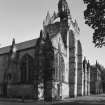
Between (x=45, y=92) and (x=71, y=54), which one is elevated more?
(x=71, y=54)

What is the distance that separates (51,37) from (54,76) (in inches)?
334

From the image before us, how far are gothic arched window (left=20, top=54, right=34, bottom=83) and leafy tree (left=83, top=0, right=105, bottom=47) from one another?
75.9ft

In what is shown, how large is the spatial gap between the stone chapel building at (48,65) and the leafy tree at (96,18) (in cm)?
1812

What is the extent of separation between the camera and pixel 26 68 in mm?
49812

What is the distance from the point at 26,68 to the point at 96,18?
88.1ft

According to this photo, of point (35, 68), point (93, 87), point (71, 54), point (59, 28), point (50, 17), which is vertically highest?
point (50, 17)

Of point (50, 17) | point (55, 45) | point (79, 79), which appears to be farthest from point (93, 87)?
point (55, 45)

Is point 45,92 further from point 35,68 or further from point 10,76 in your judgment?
point 10,76

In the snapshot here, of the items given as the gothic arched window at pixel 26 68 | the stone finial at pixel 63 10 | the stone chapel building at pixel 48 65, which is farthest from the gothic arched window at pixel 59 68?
the stone finial at pixel 63 10

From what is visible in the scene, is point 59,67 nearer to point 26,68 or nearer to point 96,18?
point 26,68

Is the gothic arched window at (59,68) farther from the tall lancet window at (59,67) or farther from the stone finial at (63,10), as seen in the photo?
the stone finial at (63,10)

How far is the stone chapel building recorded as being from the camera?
145 ft

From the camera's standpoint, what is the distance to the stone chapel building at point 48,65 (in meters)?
44.1

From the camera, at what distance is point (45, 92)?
4388 cm
